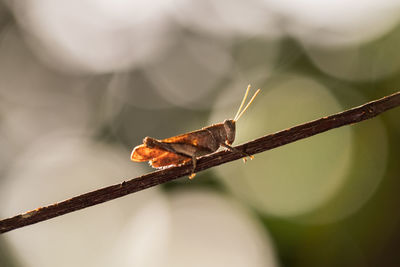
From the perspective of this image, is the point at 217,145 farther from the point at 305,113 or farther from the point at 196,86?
the point at 196,86

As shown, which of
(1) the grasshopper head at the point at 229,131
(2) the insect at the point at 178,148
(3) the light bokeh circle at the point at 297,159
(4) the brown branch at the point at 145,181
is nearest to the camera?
(4) the brown branch at the point at 145,181

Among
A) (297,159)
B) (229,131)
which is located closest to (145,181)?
(229,131)

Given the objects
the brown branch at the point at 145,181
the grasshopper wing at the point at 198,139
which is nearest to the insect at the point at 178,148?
the grasshopper wing at the point at 198,139

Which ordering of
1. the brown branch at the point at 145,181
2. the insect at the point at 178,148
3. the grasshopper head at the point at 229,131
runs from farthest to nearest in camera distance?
the grasshopper head at the point at 229,131 → the insect at the point at 178,148 → the brown branch at the point at 145,181

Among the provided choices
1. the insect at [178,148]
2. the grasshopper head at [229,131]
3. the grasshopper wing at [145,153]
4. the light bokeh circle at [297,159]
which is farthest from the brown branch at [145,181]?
the light bokeh circle at [297,159]

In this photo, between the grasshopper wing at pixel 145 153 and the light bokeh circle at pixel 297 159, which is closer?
the grasshopper wing at pixel 145 153

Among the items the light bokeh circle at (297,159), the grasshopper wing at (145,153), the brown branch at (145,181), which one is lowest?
the brown branch at (145,181)

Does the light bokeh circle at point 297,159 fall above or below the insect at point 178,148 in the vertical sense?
above

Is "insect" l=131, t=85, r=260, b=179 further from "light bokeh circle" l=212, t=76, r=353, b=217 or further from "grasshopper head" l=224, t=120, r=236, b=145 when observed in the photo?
"light bokeh circle" l=212, t=76, r=353, b=217

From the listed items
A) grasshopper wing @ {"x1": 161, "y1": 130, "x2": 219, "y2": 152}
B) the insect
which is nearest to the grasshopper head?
the insect

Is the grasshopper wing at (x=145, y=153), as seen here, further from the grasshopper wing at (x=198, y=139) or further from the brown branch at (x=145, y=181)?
the brown branch at (x=145, y=181)

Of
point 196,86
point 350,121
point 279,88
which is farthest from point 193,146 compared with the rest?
point 196,86

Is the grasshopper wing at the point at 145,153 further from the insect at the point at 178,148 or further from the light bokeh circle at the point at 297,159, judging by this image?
the light bokeh circle at the point at 297,159
